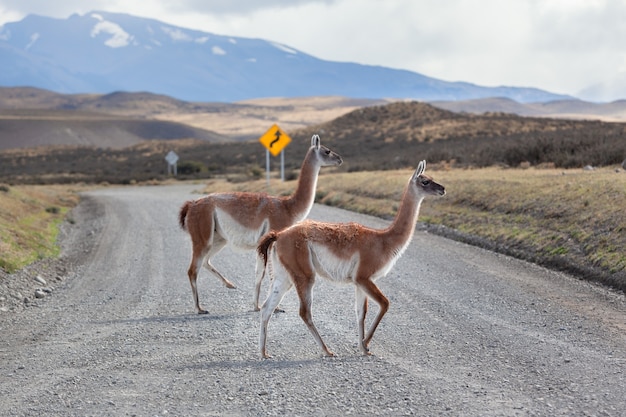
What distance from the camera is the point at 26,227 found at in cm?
1936

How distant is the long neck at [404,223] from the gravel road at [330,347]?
1.19m

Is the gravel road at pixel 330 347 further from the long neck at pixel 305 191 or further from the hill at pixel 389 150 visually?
the hill at pixel 389 150

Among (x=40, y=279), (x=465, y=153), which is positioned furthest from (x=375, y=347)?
(x=465, y=153)

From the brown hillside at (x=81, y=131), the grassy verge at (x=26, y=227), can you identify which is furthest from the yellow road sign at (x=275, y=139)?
the brown hillside at (x=81, y=131)

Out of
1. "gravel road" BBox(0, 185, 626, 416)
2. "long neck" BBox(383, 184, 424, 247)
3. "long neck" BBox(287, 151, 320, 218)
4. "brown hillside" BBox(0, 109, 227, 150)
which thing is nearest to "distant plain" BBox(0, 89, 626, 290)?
"gravel road" BBox(0, 185, 626, 416)

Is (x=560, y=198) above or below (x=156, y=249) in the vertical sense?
above

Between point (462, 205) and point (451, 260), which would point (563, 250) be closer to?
point (451, 260)

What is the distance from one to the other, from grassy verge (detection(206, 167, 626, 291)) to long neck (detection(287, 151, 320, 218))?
16.4 feet

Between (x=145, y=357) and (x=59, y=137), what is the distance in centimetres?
14252

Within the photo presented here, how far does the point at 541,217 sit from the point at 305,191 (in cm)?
785

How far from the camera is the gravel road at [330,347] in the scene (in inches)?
245

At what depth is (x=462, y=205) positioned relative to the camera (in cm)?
2062

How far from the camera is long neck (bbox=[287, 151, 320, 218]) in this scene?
10.5m

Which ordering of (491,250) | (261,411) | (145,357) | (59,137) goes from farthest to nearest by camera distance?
(59,137)
(491,250)
(145,357)
(261,411)
